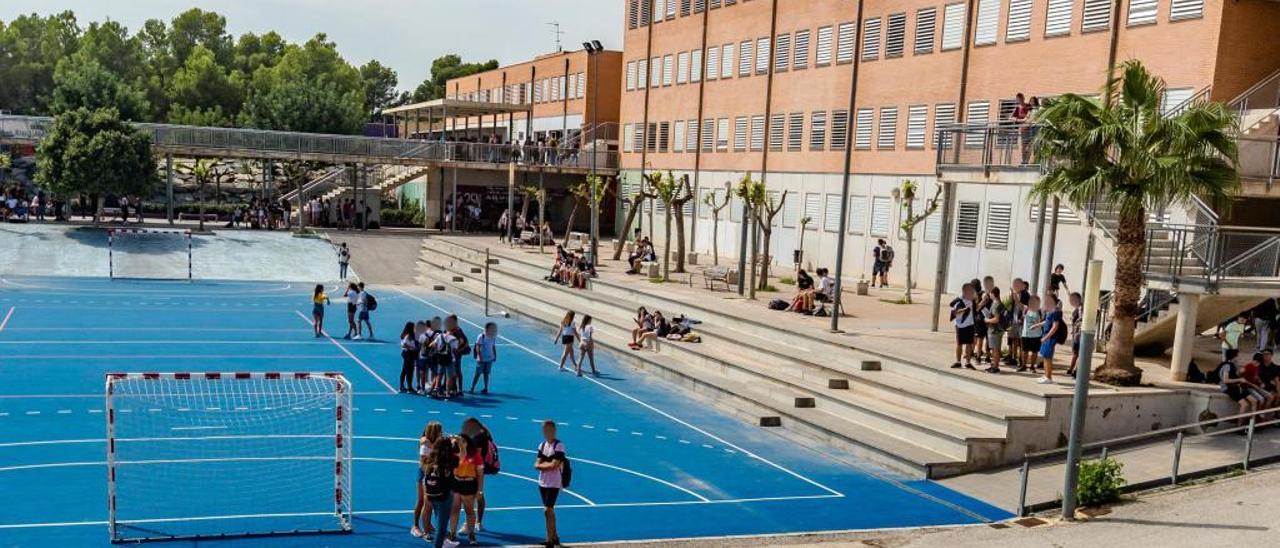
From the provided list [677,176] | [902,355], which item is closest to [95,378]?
[902,355]

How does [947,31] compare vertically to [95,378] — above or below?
above

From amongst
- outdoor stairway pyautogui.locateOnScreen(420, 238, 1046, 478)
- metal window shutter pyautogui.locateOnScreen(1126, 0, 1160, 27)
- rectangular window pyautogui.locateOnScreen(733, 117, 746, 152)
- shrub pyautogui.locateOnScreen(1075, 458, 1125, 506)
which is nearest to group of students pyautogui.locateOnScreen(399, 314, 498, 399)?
outdoor stairway pyautogui.locateOnScreen(420, 238, 1046, 478)

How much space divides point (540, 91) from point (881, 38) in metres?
37.2

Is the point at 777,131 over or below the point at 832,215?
over

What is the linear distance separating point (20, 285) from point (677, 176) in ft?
96.5

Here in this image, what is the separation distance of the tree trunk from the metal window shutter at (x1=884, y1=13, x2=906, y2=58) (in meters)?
20.5

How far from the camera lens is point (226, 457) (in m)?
18.1

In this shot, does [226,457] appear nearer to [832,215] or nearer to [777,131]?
[832,215]

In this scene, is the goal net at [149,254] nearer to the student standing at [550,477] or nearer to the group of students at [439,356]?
the group of students at [439,356]

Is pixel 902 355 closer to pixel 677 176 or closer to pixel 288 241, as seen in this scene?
pixel 677 176

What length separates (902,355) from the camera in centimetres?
2358

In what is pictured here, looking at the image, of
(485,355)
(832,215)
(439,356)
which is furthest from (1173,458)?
(832,215)

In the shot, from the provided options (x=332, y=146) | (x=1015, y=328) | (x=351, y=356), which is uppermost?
(x=332, y=146)

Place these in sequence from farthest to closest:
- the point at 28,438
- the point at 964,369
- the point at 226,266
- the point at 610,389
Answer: the point at 226,266
the point at 610,389
the point at 964,369
the point at 28,438
